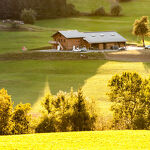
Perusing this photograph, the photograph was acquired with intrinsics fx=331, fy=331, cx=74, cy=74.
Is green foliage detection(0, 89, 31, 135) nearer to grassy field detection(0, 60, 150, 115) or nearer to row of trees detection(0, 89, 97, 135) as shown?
row of trees detection(0, 89, 97, 135)

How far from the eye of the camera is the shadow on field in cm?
7238

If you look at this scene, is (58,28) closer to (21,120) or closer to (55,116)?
(55,116)

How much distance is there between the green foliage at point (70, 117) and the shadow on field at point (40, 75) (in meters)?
17.9

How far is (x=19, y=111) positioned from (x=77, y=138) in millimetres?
10862

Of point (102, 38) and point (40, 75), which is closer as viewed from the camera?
point (40, 75)

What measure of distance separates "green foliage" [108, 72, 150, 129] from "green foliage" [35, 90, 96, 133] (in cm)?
446

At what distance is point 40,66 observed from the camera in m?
94.4

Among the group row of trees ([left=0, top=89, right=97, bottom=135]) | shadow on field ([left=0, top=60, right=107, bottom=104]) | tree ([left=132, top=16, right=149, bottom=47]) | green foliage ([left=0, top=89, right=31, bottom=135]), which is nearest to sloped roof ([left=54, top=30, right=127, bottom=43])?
tree ([left=132, top=16, right=149, bottom=47])

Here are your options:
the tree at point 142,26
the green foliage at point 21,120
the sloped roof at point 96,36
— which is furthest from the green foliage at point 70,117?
the tree at point 142,26

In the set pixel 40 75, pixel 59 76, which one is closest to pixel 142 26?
pixel 59 76

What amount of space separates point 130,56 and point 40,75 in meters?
29.5

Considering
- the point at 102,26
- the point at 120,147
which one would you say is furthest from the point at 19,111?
the point at 102,26

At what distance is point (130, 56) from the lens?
3935 inches

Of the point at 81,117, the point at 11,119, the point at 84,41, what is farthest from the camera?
the point at 84,41
